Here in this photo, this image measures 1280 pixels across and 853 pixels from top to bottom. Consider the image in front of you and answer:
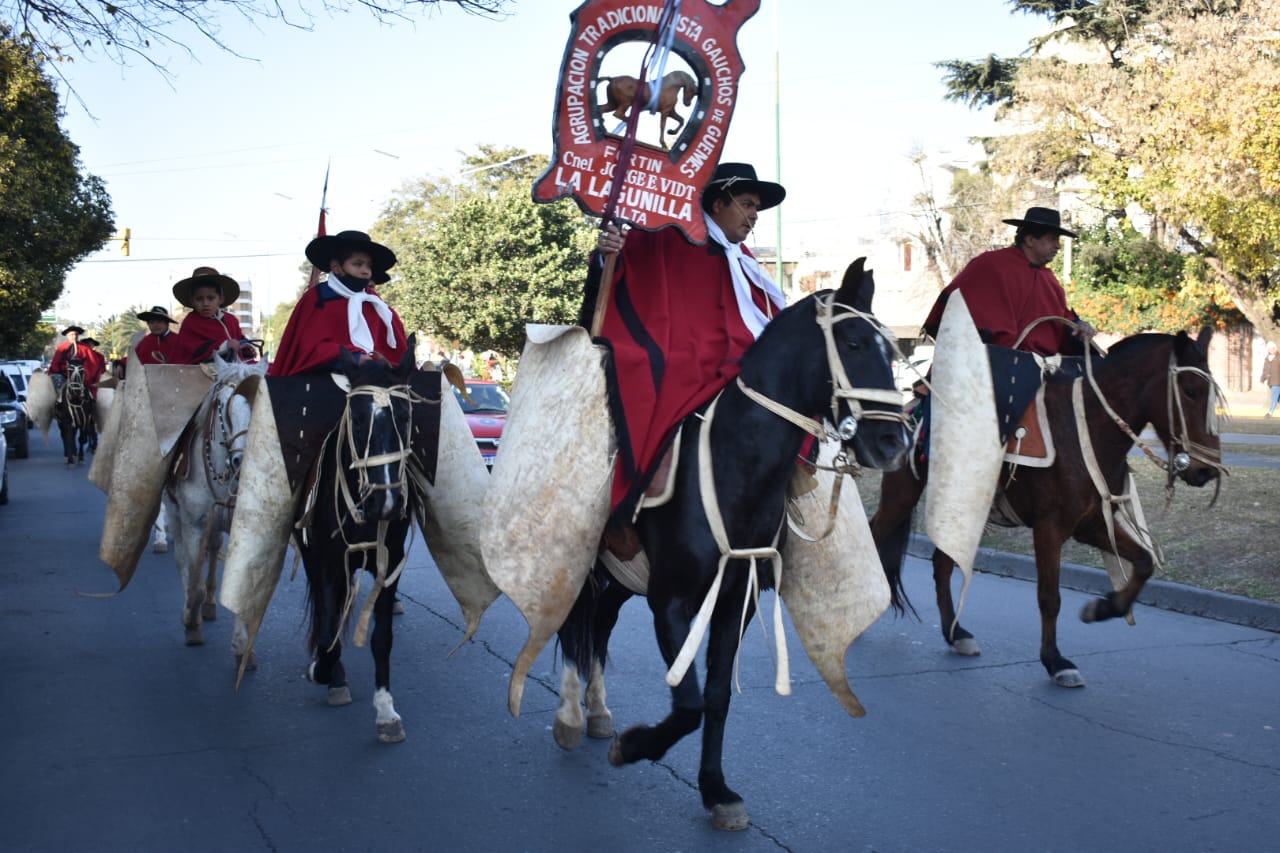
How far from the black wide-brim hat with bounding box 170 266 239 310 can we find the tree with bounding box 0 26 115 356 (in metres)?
11.5

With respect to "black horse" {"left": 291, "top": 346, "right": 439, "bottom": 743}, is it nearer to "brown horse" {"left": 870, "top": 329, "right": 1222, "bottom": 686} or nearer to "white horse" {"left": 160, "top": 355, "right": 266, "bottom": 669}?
"white horse" {"left": 160, "top": 355, "right": 266, "bottom": 669}

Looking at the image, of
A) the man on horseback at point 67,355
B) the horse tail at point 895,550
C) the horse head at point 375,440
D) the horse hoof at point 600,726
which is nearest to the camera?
the horse head at point 375,440

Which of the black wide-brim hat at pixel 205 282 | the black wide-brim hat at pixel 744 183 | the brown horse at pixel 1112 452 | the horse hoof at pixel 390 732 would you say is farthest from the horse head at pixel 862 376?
the black wide-brim hat at pixel 205 282

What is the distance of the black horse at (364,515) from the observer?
5613 millimetres

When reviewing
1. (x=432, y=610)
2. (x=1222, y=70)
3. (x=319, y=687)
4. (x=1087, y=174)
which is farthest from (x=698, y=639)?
(x=1087, y=174)

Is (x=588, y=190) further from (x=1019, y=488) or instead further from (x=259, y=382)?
(x=1019, y=488)

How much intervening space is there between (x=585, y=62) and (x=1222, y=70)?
66.4 ft

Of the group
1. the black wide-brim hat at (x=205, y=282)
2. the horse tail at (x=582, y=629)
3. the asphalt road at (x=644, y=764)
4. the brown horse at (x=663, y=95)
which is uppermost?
the brown horse at (x=663, y=95)

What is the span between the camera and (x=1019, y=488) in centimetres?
720

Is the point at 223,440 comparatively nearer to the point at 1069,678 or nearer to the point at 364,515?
the point at 364,515

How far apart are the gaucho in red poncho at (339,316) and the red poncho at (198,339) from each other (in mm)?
2035

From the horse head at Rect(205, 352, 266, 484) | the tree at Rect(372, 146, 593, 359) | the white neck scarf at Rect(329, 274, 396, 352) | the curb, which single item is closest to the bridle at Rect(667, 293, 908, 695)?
the white neck scarf at Rect(329, 274, 396, 352)

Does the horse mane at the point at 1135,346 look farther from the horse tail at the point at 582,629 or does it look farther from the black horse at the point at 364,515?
the black horse at the point at 364,515

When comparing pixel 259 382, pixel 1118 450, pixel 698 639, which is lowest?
pixel 698 639
